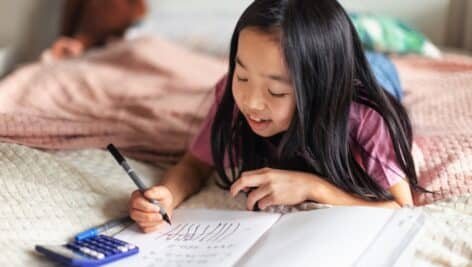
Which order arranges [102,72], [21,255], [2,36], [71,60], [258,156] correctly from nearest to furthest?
[21,255], [258,156], [102,72], [71,60], [2,36]

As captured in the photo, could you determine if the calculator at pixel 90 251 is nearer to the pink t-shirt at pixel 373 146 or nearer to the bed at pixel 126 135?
the bed at pixel 126 135

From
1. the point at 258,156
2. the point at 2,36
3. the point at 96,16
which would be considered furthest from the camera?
the point at 2,36

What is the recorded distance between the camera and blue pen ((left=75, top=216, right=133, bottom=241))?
84 cm

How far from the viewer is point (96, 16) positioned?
2.09 meters

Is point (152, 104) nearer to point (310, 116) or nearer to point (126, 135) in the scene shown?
point (126, 135)

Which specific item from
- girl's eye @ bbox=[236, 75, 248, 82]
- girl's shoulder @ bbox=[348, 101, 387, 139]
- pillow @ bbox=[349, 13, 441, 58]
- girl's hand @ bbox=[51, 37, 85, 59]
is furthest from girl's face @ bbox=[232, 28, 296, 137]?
girl's hand @ bbox=[51, 37, 85, 59]

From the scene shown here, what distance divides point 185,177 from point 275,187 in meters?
0.20

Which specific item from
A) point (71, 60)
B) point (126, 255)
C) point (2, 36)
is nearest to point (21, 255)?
point (126, 255)

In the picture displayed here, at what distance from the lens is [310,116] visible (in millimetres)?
905

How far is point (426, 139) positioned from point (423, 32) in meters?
0.88

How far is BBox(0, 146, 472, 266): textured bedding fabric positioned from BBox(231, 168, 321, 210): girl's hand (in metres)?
0.02

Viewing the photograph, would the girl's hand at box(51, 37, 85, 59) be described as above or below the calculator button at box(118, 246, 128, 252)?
below

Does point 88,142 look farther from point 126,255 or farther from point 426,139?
point 426,139

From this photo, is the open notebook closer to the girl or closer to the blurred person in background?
the girl
